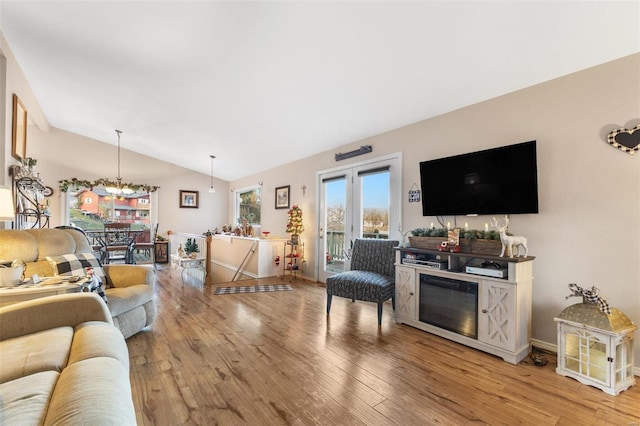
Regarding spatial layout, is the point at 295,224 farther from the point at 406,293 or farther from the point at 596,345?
the point at 596,345

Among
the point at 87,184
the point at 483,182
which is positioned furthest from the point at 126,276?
the point at 87,184

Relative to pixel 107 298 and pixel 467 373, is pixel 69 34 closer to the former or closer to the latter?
pixel 107 298

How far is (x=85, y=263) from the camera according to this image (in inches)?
101

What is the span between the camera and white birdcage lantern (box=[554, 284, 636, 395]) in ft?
6.17

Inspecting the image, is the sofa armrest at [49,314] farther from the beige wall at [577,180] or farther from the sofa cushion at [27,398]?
the beige wall at [577,180]

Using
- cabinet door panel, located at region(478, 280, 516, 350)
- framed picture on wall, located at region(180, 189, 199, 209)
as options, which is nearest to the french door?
cabinet door panel, located at region(478, 280, 516, 350)

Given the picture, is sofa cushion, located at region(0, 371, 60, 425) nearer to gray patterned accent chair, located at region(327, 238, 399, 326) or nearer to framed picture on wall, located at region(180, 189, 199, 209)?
gray patterned accent chair, located at region(327, 238, 399, 326)

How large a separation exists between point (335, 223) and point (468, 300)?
2.66 metres

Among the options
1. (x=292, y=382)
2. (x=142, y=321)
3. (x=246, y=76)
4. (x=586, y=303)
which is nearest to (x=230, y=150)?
(x=246, y=76)

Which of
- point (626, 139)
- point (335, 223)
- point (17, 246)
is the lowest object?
point (17, 246)

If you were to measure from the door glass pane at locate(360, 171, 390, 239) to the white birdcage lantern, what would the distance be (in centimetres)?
216

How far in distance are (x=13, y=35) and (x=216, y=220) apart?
20.0ft

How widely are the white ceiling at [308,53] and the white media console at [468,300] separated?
1.71 metres

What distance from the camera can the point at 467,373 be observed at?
2096 millimetres
